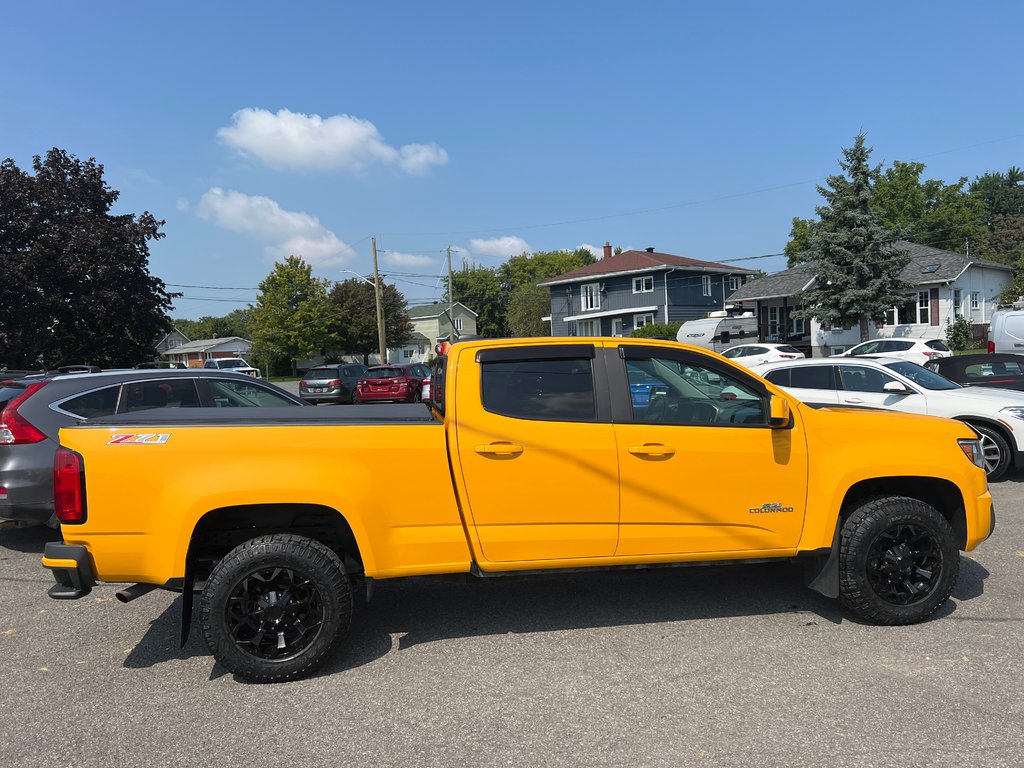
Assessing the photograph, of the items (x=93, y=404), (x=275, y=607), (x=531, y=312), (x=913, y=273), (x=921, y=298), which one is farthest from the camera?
(x=531, y=312)

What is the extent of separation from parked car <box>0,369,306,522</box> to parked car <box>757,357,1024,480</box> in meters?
6.47

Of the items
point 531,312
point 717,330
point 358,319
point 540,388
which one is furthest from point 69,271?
point 531,312

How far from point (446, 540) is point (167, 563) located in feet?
4.88

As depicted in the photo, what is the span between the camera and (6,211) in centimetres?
2789

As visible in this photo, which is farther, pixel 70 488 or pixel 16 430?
pixel 16 430

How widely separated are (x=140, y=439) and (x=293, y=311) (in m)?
63.1

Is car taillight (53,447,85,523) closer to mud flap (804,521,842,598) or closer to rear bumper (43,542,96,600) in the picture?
rear bumper (43,542,96,600)

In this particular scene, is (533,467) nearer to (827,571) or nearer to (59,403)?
(827,571)

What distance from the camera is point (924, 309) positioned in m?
35.5

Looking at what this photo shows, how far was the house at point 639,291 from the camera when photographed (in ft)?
154

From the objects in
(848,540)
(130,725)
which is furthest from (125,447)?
(848,540)

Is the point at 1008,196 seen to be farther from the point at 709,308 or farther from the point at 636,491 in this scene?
the point at 636,491

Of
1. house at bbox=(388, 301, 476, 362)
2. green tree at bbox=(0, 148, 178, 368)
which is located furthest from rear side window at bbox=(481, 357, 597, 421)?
house at bbox=(388, 301, 476, 362)

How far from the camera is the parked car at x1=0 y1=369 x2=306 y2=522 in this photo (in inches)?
244
